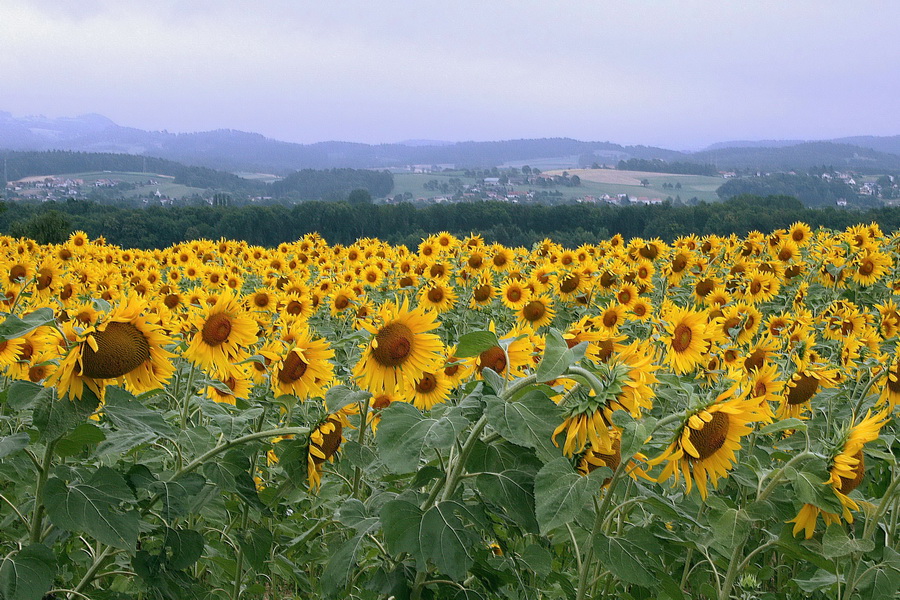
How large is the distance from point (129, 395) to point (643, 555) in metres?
1.68

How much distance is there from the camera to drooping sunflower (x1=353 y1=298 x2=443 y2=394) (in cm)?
277

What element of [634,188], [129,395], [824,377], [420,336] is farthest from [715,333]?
[634,188]

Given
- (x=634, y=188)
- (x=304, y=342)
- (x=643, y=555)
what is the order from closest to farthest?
(x=643, y=555)
(x=304, y=342)
(x=634, y=188)

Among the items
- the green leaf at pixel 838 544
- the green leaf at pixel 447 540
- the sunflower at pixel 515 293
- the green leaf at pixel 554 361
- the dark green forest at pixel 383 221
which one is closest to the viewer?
the green leaf at pixel 554 361

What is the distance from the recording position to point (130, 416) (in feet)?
7.11

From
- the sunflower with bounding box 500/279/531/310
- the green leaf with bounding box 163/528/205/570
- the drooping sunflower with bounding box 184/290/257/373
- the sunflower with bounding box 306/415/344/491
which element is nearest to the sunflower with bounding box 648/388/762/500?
the sunflower with bounding box 306/415/344/491

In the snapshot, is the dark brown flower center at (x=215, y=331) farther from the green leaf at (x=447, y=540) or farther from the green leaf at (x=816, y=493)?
the green leaf at (x=816, y=493)

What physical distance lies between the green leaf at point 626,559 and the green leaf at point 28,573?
1.66 meters

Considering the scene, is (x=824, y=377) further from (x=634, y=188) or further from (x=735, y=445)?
(x=634, y=188)

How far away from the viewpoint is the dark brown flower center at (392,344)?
2758 millimetres

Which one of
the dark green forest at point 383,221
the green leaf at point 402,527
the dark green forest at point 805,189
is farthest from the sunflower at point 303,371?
the dark green forest at point 805,189

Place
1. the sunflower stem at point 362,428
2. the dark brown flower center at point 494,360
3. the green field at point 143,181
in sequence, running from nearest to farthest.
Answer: the dark brown flower center at point 494,360
the sunflower stem at point 362,428
the green field at point 143,181

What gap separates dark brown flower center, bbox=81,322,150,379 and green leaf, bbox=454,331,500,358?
44.5 inches

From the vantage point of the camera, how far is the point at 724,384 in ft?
13.5
